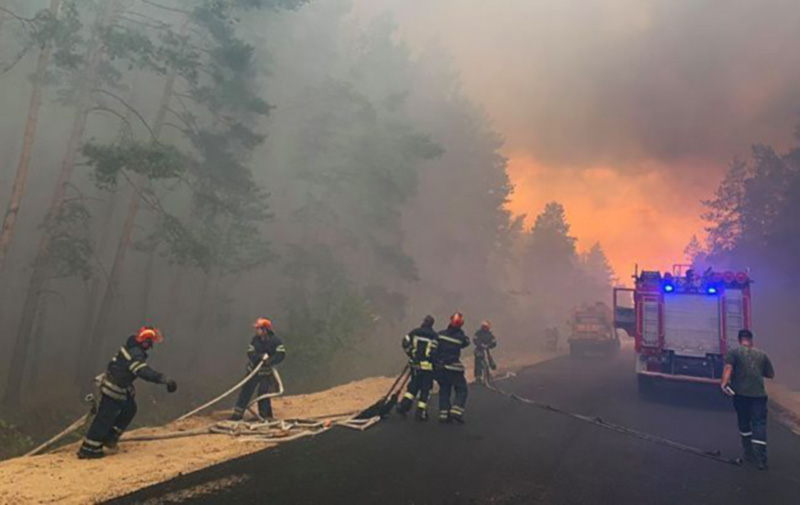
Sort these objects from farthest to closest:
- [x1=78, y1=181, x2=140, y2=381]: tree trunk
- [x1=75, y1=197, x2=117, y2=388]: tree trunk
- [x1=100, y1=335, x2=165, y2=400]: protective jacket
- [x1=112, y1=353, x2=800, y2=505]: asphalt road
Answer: [x1=75, y1=197, x2=117, y2=388]: tree trunk
[x1=78, y1=181, x2=140, y2=381]: tree trunk
[x1=100, y1=335, x2=165, y2=400]: protective jacket
[x1=112, y1=353, x2=800, y2=505]: asphalt road

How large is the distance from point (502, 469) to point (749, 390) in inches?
153

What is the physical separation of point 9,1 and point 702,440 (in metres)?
22.8

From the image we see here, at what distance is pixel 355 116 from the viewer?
913 inches

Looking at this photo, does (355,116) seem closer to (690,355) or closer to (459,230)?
(690,355)

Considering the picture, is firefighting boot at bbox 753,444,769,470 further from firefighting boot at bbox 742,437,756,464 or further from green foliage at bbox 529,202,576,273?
green foliage at bbox 529,202,576,273

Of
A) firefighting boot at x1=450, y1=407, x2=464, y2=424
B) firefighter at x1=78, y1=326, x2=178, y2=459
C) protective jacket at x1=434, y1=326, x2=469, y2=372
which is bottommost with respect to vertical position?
firefighting boot at x1=450, y1=407, x2=464, y2=424

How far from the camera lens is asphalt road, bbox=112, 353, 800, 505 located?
206 inches

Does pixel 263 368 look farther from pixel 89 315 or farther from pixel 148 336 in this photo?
pixel 89 315

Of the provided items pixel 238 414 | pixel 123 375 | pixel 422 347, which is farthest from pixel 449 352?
pixel 123 375

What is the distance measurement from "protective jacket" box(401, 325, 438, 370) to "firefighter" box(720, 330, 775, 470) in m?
4.43

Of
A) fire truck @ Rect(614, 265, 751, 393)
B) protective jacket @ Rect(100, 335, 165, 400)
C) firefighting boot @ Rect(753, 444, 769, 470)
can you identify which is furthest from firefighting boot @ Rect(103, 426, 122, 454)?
fire truck @ Rect(614, 265, 751, 393)

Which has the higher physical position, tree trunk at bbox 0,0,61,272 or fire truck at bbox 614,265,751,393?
tree trunk at bbox 0,0,61,272

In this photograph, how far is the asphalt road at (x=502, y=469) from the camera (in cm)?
523

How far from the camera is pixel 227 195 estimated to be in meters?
19.3
